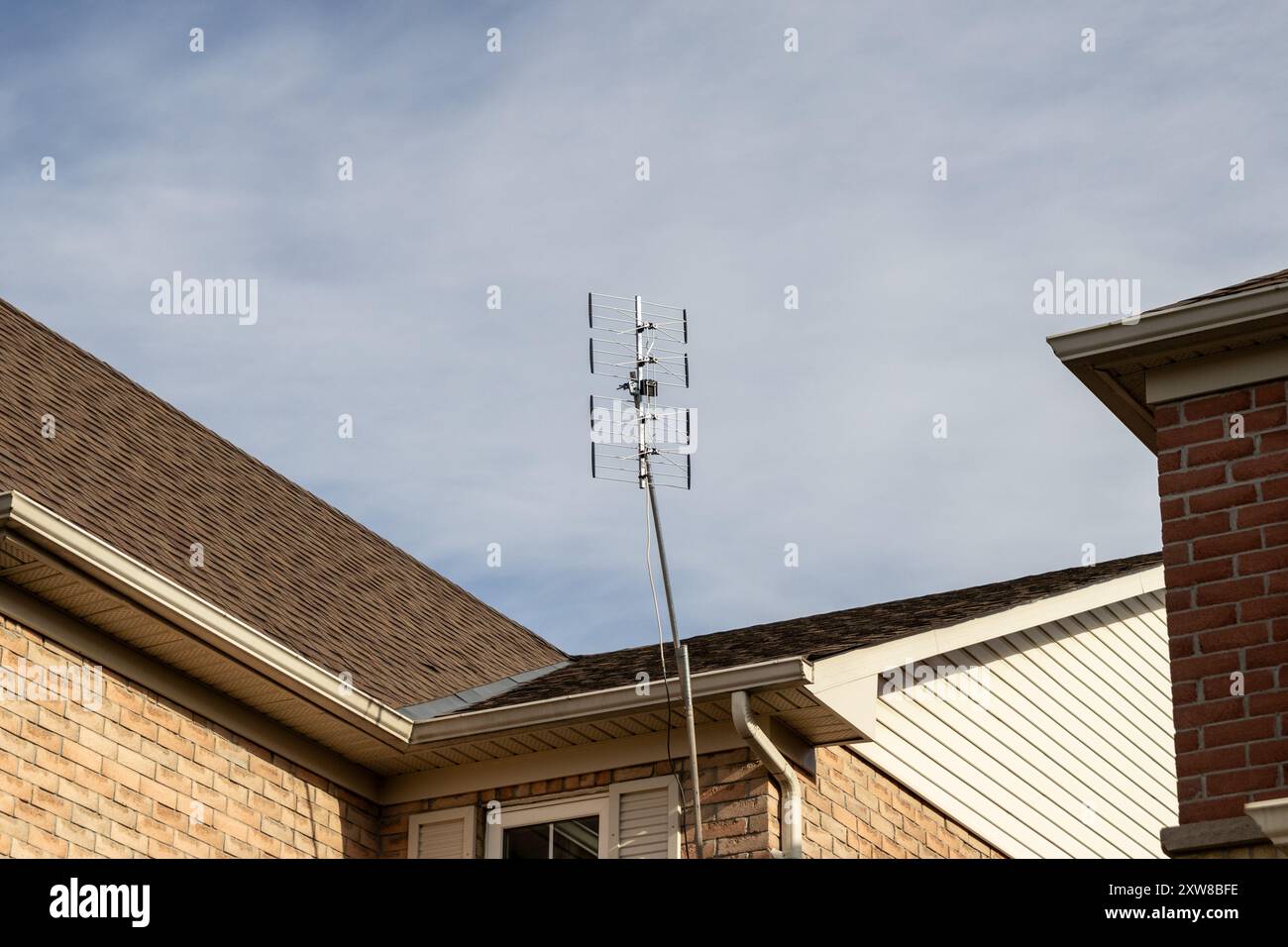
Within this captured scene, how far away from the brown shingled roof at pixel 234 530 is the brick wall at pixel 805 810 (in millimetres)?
1258

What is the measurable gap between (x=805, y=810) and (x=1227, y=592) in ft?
11.5

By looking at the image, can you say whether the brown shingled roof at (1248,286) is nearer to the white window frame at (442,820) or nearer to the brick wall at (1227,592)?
the brick wall at (1227,592)

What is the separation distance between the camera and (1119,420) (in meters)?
8.66

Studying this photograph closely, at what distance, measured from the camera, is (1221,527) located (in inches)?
304

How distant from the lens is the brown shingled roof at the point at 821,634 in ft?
37.4

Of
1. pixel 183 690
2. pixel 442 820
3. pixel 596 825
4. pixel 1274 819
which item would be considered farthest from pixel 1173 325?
pixel 183 690

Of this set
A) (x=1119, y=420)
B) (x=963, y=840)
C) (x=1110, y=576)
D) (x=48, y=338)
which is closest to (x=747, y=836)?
(x=963, y=840)

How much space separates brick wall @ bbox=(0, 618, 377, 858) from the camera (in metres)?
9.03

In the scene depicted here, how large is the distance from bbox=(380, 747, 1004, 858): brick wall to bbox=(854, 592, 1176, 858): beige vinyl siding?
17cm

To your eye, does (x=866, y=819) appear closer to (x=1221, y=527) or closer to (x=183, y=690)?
(x=1221, y=527)

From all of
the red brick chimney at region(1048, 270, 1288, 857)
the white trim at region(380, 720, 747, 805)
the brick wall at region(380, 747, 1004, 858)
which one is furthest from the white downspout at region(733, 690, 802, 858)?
the red brick chimney at region(1048, 270, 1288, 857)

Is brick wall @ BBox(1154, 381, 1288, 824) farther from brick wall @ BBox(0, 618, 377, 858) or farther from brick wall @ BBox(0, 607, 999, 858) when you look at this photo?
brick wall @ BBox(0, 618, 377, 858)
